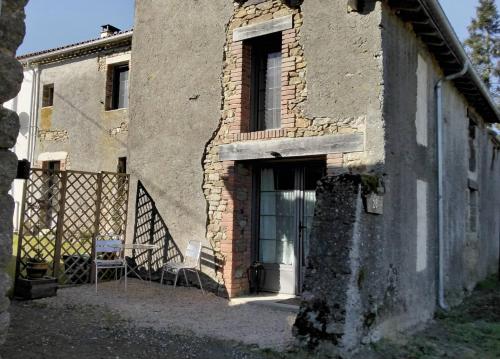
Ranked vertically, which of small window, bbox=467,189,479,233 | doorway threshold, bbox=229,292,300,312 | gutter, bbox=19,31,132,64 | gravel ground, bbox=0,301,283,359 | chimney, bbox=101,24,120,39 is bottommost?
gravel ground, bbox=0,301,283,359

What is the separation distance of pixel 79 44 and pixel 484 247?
1149cm

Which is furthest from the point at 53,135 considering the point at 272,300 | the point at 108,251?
the point at 272,300

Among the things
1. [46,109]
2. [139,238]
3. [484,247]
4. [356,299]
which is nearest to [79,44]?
[46,109]

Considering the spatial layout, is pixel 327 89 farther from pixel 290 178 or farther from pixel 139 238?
pixel 139 238

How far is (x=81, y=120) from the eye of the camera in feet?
37.7

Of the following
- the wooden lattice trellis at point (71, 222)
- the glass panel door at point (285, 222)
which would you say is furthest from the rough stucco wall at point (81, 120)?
the glass panel door at point (285, 222)

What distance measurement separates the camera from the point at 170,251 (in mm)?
8055

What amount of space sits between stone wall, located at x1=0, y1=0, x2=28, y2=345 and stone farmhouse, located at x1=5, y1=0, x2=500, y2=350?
2.85m

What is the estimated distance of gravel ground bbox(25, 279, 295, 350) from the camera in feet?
17.2

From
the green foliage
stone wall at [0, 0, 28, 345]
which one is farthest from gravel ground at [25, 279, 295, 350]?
the green foliage

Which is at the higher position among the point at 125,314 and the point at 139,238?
the point at 139,238

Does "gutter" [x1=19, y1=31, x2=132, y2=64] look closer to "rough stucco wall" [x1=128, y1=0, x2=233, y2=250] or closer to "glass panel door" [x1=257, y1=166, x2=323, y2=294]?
"rough stucco wall" [x1=128, y1=0, x2=233, y2=250]

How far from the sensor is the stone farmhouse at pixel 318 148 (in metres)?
4.88

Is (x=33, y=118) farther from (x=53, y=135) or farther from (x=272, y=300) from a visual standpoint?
(x=272, y=300)
